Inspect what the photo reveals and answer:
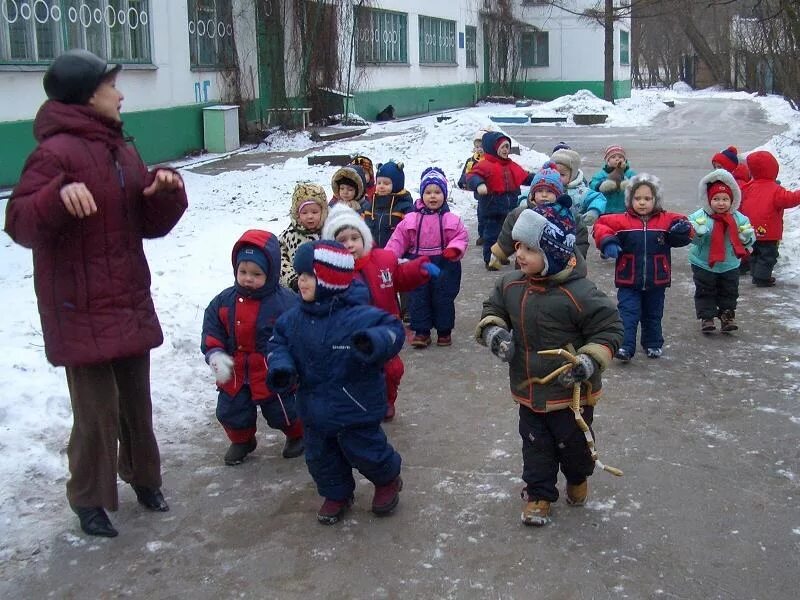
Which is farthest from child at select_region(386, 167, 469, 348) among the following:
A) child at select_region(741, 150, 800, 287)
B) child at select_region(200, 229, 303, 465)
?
child at select_region(741, 150, 800, 287)

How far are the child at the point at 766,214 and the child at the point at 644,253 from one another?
2.61 m

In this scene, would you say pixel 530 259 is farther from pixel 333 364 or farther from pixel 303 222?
pixel 303 222

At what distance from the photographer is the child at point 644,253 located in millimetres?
6938

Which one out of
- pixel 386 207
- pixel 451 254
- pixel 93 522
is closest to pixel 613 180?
pixel 386 207

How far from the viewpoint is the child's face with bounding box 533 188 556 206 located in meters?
7.62

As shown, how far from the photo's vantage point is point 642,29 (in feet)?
233

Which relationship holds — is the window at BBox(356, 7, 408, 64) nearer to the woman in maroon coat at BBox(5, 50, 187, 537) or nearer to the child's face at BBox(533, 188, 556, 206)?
the child's face at BBox(533, 188, 556, 206)

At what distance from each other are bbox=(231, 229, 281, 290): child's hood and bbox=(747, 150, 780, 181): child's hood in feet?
19.9

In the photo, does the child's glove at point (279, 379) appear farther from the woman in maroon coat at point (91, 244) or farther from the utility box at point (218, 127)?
the utility box at point (218, 127)

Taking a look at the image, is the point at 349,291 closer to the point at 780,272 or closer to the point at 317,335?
the point at 317,335

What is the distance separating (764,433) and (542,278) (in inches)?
79.7

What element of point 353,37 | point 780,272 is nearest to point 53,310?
point 780,272

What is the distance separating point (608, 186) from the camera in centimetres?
979

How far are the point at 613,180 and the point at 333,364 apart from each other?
6.41m
